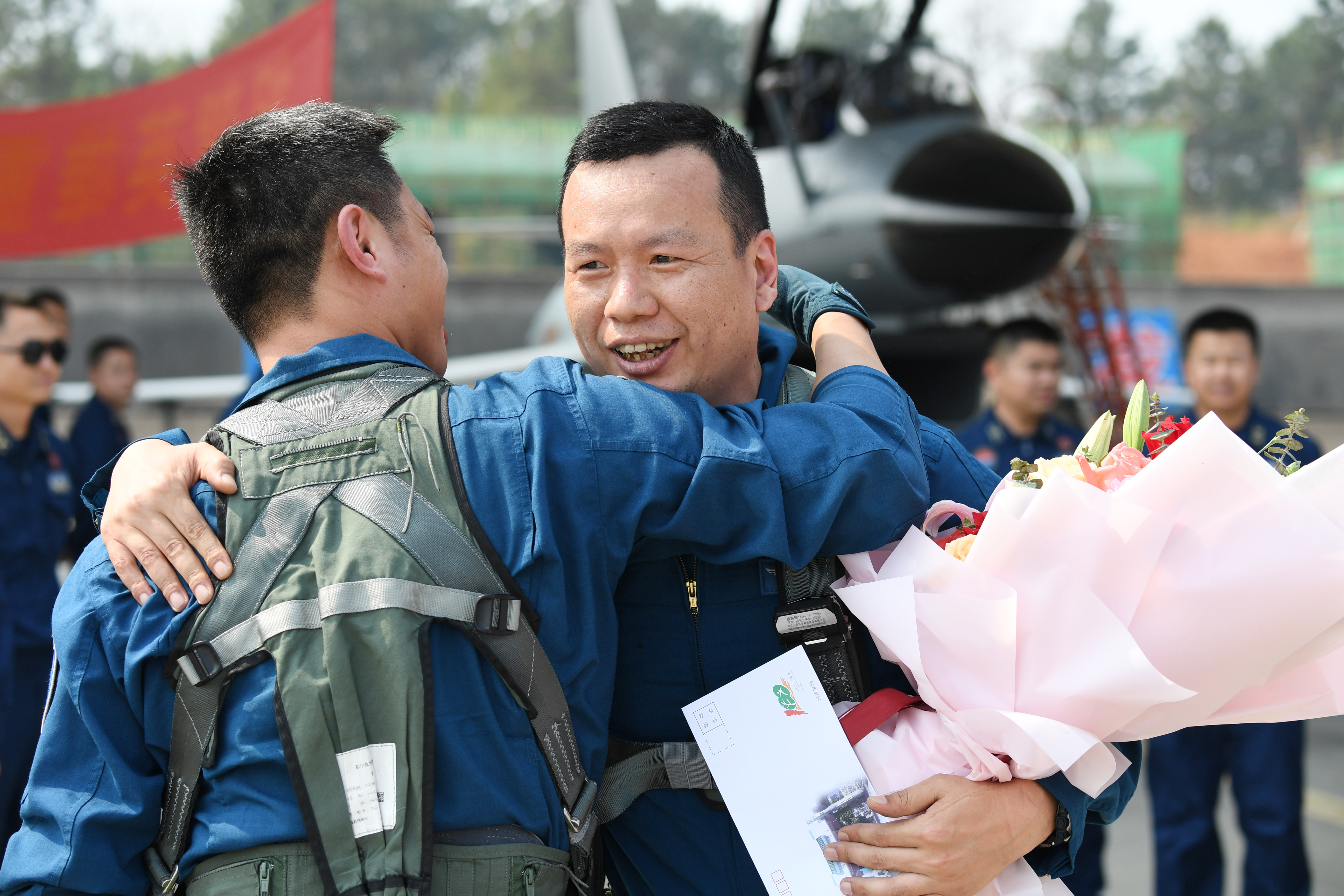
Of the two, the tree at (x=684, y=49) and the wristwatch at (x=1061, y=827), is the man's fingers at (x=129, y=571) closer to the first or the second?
the wristwatch at (x=1061, y=827)

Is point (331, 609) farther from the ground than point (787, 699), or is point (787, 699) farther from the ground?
point (331, 609)

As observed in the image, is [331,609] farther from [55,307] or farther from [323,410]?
[55,307]

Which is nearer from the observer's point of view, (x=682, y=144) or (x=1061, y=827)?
(x=1061, y=827)

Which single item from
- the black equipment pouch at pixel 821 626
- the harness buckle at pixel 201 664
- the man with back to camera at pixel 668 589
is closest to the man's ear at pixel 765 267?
the man with back to camera at pixel 668 589

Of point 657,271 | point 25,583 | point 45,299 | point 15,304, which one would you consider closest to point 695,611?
point 657,271

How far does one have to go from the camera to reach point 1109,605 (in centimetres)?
131

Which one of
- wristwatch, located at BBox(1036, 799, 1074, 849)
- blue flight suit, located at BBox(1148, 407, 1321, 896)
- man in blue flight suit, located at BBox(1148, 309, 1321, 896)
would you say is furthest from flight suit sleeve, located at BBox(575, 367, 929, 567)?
blue flight suit, located at BBox(1148, 407, 1321, 896)

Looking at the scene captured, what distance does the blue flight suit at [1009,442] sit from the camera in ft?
15.8

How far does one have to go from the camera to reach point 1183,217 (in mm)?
31078

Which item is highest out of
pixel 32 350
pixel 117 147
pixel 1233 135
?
pixel 1233 135

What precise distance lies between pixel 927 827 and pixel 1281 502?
593 millimetres

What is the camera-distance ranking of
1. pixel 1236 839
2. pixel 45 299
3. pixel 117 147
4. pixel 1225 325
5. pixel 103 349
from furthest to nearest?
pixel 117 147
pixel 103 349
pixel 45 299
pixel 1236 839
pixel 1225 325

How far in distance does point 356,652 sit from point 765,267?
0.92m

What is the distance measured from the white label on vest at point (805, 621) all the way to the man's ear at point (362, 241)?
0.73 meters
